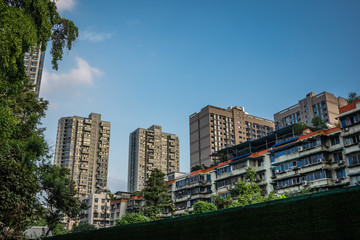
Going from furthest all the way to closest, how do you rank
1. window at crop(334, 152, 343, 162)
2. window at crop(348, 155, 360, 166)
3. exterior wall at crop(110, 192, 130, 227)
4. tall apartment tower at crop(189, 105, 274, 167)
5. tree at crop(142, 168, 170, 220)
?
tall apartment tower at crop(189, 105, 274, 167) < exterior wall at crop(110, 192, 130, 227) < tree at crop(142, 168, 170, 220) < window at crop(334, 152, 343, 162) < window at crop(348, 155, 360, 166)

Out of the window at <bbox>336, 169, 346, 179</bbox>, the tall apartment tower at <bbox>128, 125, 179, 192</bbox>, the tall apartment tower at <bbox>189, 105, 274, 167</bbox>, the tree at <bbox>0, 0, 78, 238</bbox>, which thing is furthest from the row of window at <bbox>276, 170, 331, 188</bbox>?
the tall apartment tower at <bbox>128, 125, 179, 192</bbox>

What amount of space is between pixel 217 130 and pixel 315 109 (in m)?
31.6

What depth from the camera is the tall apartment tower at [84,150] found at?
415ft

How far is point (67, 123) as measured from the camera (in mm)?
132125

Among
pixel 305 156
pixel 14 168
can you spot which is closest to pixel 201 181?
pixel 305 156

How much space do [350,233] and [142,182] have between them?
435 feet

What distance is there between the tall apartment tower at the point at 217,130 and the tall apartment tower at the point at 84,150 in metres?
37.0

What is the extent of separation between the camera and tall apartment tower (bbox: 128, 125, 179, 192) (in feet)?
457

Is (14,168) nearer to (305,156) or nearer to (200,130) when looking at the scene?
(305,156)

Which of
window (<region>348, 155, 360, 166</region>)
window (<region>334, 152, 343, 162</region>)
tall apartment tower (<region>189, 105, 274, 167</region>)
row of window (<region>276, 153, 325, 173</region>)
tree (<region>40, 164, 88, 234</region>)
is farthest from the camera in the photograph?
tall apartment tower (<region>189, 105, 274, 167</region>)

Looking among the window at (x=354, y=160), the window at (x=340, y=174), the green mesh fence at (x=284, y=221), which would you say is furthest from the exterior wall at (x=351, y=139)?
the green mesh fence at (x=284, y=221)

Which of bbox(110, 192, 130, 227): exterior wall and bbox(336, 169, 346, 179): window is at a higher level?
bbox(110, 192, 130, 227): exterior wall

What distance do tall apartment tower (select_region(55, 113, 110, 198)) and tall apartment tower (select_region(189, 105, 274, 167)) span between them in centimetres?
3702

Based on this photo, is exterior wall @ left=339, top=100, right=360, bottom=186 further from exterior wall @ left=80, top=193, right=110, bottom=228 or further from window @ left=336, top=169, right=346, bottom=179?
exterior wall @ left=80, top=193, right=110, bottom=228
